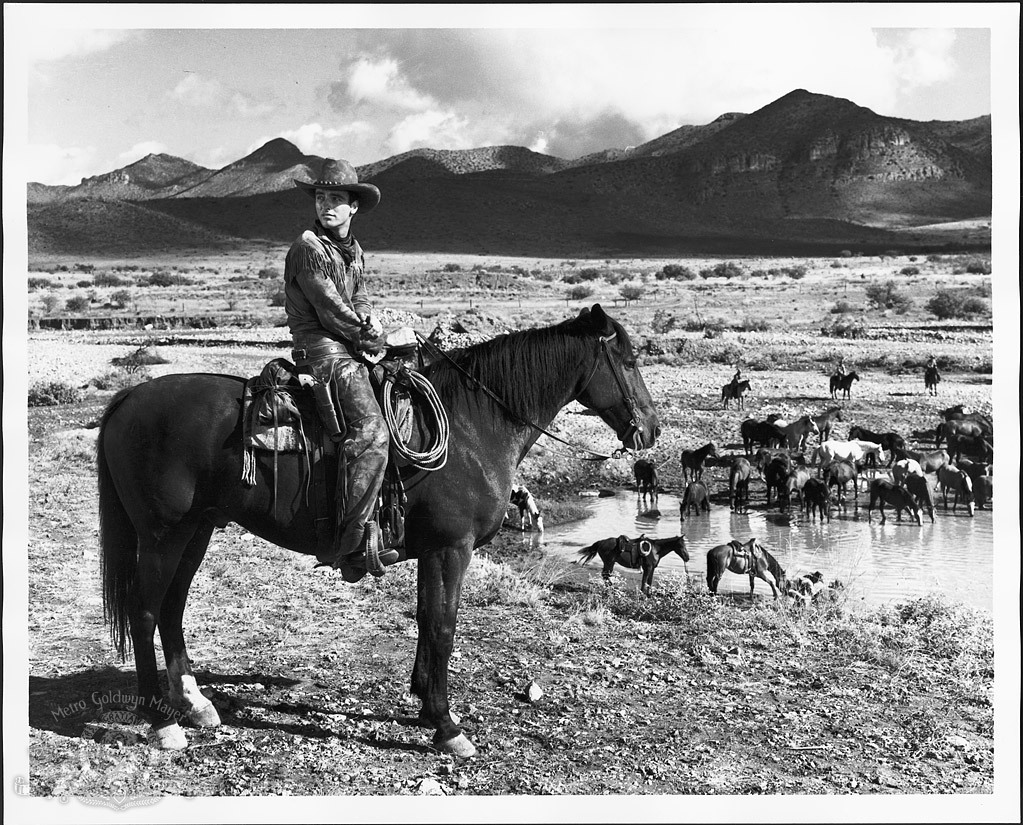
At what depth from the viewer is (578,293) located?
1098 inches

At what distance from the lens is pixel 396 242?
41094 millimetres

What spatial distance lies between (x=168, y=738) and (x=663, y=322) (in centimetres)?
1820

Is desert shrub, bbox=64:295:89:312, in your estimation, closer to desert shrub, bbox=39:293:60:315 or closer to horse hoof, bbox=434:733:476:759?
desert shrub, bbox=39:293:60:315

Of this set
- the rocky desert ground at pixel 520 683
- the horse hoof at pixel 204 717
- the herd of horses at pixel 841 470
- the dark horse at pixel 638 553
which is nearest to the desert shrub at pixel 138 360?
the rocky desert ground at pixel 520 683

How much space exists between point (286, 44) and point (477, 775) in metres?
16.5

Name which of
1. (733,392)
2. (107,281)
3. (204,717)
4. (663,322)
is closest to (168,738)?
(204,717)

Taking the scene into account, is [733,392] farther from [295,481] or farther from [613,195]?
[613,195]

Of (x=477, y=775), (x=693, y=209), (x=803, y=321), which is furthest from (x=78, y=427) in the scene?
(x=693, y=209)

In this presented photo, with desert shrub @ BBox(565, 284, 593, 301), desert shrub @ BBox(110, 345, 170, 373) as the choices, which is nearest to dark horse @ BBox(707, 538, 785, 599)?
desert shrub @ BBox(110, 345, 170, 373)

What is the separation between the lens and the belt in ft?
18.0

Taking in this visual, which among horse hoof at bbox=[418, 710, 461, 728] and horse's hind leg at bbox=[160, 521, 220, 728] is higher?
horse's hind leg at bbox=[160, 521, 220, 728]

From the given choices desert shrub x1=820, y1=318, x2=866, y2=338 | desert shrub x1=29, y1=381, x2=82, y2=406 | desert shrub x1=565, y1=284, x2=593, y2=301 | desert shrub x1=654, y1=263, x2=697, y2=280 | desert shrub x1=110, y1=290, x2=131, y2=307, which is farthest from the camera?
desert shrub x1=654, y1=263, x2=697, y2=280

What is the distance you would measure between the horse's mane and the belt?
64 centimetres

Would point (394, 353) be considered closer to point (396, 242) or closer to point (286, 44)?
point (286, 44)
